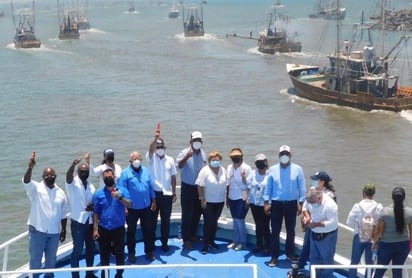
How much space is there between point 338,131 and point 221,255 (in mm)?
27330

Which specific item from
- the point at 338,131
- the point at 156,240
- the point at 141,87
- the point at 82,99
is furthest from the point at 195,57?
the point at 156,240

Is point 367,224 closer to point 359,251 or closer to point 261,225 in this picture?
→ point 359,251

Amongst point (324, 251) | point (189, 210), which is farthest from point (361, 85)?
point (324, 251)

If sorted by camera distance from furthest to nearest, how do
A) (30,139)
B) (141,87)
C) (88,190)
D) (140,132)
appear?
1. (141,87)
2. (140,132)
3. (30,139)
4. (88,190)

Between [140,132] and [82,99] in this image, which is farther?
[82,99]

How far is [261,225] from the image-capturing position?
883 cm

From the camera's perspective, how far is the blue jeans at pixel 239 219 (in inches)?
351

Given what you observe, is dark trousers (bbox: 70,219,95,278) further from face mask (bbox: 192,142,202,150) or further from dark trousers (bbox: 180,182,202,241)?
face mask (bbox: 192,142,202,150)

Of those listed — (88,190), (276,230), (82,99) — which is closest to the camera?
(88,190)

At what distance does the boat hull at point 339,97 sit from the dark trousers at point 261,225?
107ft

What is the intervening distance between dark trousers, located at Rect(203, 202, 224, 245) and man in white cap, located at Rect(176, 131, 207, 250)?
31 cm

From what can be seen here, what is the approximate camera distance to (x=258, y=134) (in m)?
33.4

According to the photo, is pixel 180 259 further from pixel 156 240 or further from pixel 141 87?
pixel 141 87

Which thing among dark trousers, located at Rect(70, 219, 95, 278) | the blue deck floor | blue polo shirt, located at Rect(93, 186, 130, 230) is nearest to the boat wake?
the blue deck floor
